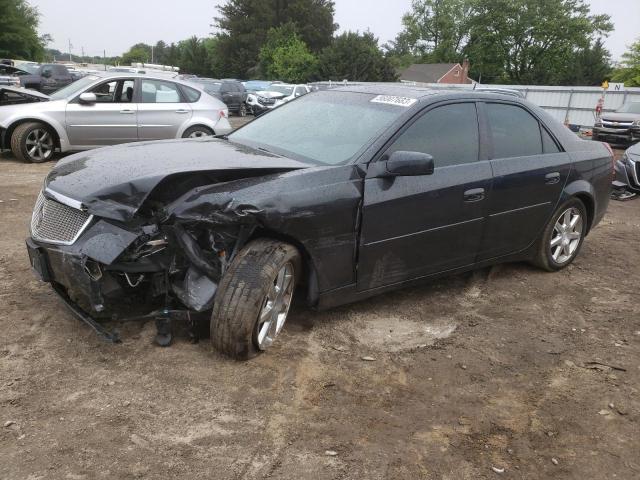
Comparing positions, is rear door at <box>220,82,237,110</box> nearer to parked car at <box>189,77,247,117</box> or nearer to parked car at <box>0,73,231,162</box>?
parked car at <box>189,77,247,117</box>

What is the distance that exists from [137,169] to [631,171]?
29.1ft

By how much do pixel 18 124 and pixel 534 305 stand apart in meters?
8.39

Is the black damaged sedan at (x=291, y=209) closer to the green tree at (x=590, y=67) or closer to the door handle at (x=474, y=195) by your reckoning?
the door handle at (x=474, y=195)

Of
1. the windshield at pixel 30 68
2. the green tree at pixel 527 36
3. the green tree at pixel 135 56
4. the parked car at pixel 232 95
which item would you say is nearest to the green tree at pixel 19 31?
the windshield at pixel 30 68

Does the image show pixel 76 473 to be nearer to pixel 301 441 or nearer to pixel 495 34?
pixel 301 441

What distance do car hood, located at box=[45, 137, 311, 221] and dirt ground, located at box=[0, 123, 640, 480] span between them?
0.89 m

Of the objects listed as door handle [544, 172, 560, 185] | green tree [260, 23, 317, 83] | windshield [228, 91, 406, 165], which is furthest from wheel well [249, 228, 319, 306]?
green tree [260, 23, 317, 83]

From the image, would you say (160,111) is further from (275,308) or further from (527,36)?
(527,36)

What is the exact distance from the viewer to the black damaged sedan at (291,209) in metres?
3.10

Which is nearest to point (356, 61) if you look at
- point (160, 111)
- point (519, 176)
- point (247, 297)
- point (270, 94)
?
A: point (270, 94)

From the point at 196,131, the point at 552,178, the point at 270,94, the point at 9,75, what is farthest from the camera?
the point at 270,94

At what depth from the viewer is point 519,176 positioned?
4.44 meters

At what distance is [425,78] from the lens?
67812 millimetres

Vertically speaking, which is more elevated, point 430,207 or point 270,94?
point 270,94
